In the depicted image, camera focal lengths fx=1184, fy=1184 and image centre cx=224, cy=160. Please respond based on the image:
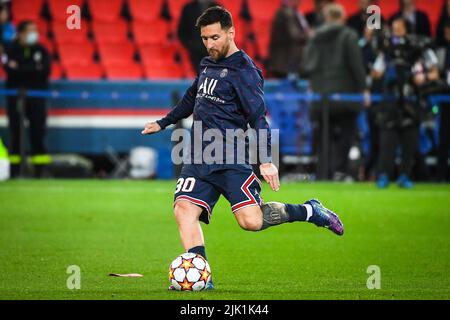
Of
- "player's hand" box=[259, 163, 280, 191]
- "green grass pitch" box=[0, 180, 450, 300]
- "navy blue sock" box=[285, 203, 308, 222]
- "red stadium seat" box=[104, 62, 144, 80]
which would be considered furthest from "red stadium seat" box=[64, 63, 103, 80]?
"player's hand" box=[259, 163, 280, 191]

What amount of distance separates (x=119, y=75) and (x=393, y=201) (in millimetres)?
7616

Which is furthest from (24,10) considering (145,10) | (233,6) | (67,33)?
(233,6)

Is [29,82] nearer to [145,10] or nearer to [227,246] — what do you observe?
[145,10]

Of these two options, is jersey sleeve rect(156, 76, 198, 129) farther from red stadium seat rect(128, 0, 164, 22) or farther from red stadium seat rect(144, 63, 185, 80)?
red stadium seat rect(128, 0, 164, 22)

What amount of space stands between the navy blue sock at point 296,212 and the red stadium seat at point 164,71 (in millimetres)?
13436

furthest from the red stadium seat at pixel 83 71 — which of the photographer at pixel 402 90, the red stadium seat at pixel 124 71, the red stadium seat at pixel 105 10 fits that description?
the photographer at pixel 402 90

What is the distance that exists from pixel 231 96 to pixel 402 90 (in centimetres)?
977

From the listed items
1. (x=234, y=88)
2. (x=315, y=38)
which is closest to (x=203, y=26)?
(x=234, y=88)

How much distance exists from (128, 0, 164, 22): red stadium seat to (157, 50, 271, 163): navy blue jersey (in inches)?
567

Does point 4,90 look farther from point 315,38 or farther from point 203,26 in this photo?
point 203,26

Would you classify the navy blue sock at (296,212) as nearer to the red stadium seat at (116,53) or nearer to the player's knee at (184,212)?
the player's knee at (184,212)

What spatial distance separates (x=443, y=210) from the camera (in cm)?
1523

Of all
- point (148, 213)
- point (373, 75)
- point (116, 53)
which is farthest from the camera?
point (116, 53)

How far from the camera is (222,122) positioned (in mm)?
8672
